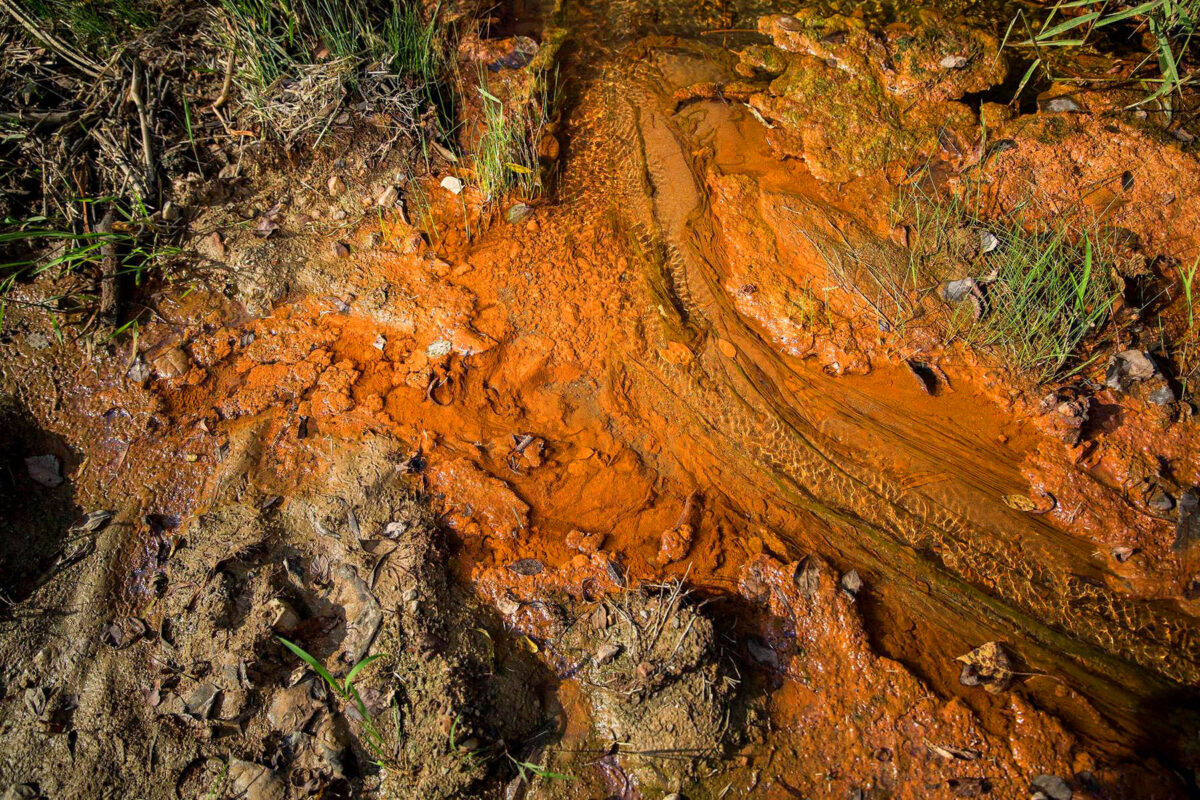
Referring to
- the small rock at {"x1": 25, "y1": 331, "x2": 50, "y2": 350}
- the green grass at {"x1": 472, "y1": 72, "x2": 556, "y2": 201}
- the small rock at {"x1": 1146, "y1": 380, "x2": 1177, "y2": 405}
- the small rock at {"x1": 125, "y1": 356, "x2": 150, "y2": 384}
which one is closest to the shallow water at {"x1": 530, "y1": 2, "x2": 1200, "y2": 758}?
the green grass at {"x1": 472, "y1": 72, "x2": 556, "y2": 201}

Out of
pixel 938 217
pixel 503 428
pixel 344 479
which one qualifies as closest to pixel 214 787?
pixel 344 479

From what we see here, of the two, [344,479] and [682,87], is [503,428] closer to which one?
[344,479]

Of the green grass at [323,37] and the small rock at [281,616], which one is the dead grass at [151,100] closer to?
the green grass at [323,37]

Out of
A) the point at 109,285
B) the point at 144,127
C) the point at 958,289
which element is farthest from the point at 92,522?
the point at 958,289

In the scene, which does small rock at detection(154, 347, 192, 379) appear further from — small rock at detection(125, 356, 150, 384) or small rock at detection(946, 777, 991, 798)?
small rock at detection(946, 777, 991, 798)

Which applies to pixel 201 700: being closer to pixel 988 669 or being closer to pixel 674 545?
pixel 674 545

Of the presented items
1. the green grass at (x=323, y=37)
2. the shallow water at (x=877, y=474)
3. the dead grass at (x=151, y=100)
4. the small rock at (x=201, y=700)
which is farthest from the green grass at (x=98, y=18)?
the small rock at (x=201, y=700)
